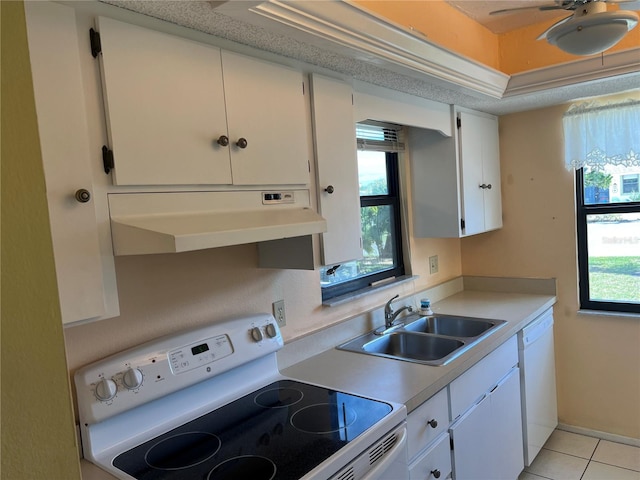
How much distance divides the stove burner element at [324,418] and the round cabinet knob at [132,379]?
50 cm

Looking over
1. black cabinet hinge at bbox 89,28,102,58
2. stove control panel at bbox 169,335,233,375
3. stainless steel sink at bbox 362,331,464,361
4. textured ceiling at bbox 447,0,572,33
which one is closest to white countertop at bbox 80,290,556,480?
stainless steel sink at bbox 362,331,464,361

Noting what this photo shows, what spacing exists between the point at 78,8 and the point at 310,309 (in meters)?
1.46

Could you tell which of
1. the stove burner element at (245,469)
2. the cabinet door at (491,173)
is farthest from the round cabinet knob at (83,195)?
the cabinet door at (491,173)

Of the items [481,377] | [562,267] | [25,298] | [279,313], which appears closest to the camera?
[25,298]

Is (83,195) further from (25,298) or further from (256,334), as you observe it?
(256,334)

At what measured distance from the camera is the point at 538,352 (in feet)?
9.12

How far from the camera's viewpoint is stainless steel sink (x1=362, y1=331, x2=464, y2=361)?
2.31 m

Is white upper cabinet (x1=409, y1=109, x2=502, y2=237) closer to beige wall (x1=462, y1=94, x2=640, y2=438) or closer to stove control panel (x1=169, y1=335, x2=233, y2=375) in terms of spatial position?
beige wall (x1=462, y1=94, x2=640, y2=438)

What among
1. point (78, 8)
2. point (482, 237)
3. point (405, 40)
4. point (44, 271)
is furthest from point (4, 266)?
point (482, 237)

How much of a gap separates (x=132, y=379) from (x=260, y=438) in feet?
1.39

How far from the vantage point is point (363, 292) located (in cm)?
246

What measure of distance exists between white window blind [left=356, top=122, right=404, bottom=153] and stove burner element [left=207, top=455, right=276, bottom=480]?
66.2 inches

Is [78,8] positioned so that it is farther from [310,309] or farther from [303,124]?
[310,309]

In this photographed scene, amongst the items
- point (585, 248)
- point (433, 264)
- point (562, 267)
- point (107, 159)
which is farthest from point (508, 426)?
point (107, 159)
